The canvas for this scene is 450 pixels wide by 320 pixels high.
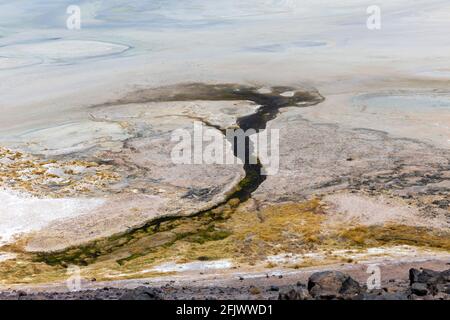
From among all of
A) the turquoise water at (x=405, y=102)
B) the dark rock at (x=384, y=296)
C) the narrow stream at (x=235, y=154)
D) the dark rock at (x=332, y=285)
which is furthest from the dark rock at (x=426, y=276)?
the turquoise water at (x=405, y=102)

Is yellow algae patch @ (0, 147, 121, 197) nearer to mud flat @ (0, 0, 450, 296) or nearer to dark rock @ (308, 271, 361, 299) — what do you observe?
mud flat @ (0, 0, 450, 296)

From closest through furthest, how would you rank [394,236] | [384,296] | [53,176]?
[384,296] → [394,236] → [53,176]

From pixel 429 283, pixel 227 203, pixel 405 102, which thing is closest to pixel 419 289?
pixel 429 283

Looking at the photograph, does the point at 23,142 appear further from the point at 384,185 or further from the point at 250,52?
the point at 250,52

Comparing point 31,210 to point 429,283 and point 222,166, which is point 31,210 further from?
point 429,283

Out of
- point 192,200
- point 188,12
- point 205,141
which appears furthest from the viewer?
point 188,12
